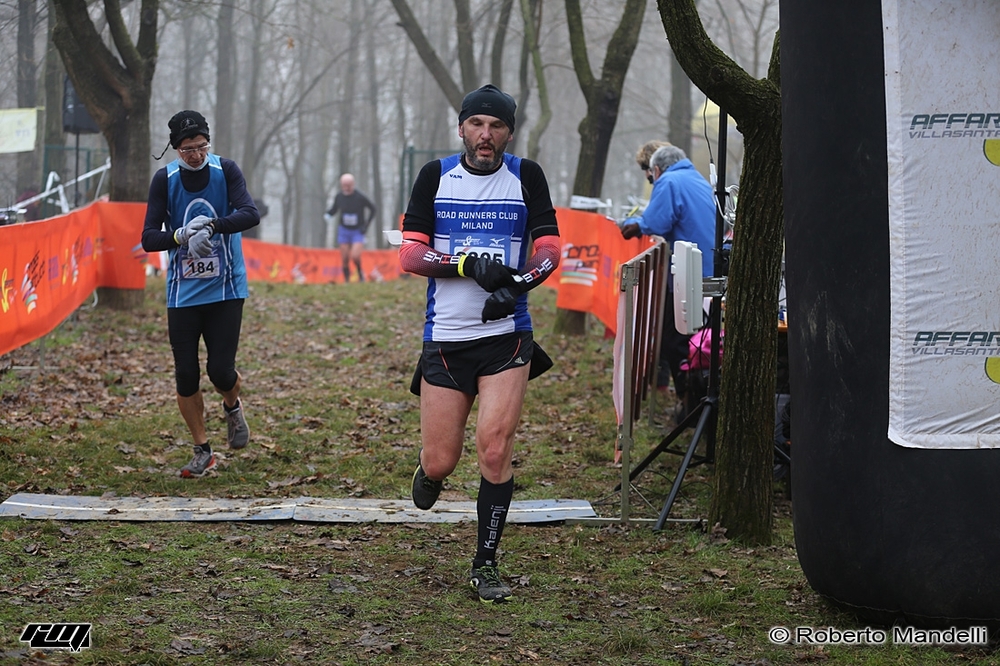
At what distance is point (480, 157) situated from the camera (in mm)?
5168

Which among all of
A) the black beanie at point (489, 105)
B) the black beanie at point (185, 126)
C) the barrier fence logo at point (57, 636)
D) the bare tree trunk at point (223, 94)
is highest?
the bare tree trunk at point (223, 94)

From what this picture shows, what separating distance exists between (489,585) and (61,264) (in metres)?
7.43

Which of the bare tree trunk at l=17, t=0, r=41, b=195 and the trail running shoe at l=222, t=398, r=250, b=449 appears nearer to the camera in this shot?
the trail running shoe at l=222, t=398, r=250, b=449

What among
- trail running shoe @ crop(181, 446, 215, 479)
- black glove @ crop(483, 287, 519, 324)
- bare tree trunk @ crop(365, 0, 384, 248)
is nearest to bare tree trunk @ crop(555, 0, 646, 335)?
trail running shoe @ crop(181, 446, 215, 479)

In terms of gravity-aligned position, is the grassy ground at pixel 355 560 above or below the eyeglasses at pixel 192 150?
below

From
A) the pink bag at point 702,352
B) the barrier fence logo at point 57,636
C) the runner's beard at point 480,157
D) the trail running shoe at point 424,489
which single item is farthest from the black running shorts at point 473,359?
the pink bag at point 702,352

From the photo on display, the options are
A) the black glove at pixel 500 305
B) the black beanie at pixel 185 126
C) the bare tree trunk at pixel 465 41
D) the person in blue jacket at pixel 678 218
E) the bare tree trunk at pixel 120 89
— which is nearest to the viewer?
the black glove at pixel 500 305

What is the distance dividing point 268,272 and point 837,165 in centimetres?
2406

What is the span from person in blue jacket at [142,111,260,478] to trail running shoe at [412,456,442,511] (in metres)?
2.35

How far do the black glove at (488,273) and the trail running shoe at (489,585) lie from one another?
124 centimetres

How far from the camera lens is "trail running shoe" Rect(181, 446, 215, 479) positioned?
754cm

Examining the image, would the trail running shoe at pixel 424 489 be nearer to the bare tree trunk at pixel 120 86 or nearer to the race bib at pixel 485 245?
the race bib at pixel 485 245

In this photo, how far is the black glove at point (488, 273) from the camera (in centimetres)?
498

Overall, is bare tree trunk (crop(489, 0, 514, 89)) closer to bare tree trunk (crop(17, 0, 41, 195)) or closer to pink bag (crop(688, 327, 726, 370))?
bare tree trunk (crop(17, 0, 41, 195))
